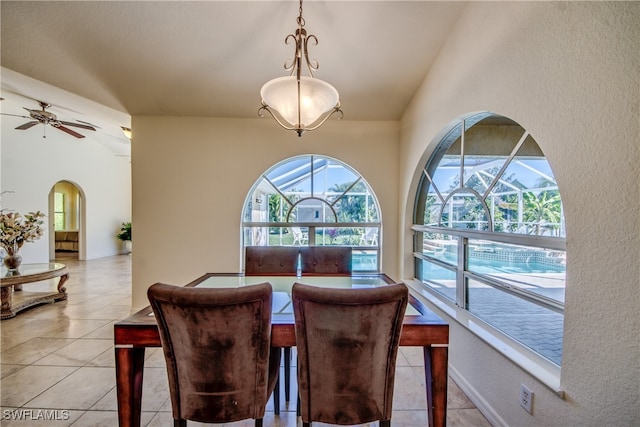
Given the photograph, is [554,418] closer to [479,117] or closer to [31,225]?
[479,117]

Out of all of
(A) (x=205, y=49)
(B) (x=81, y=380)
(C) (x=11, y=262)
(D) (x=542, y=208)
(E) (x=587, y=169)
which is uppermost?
(A) (x=205, y=49)

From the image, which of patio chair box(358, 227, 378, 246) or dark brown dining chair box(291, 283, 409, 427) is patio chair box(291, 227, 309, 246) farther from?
dark brown dining chair box(291, 283, 409, 427)

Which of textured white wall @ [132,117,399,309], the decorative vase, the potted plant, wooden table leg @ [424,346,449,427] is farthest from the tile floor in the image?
the potted plant

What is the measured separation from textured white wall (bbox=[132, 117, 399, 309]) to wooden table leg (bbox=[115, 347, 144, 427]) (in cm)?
212

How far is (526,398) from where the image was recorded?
1501 mm

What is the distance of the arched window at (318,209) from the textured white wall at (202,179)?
7.0 inches

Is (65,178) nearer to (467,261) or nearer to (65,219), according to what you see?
(65,219)

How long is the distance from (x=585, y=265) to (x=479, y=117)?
1393 mm

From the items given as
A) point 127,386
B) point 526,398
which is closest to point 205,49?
point 127,386

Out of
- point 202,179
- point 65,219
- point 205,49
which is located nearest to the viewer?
point 205,49

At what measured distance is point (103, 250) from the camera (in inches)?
310

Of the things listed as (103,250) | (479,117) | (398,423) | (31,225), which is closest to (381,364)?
(398,423)

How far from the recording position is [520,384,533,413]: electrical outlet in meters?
1.47

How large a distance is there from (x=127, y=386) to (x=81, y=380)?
1298 mm
